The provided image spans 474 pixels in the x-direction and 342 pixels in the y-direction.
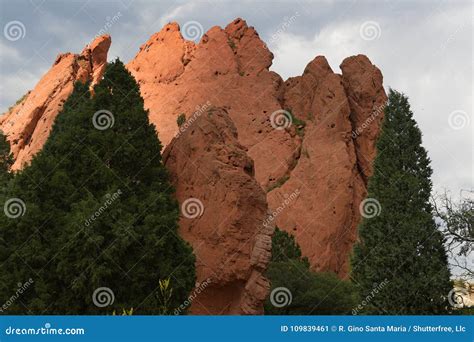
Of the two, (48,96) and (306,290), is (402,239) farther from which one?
(48,96)

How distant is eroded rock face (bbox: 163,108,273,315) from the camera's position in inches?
898

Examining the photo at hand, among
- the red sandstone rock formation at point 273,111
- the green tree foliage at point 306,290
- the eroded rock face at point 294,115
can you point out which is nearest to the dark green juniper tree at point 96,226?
the red sandstone rock formation at point 273,111

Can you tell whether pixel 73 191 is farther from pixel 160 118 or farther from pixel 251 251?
pixel 160 118

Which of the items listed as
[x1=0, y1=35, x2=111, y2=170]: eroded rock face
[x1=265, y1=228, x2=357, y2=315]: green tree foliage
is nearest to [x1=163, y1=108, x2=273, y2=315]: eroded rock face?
[x1=265, y1=228, x2=357, y2=315]: green tree foliage

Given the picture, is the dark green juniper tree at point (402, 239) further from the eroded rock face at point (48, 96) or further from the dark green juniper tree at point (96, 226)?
the eroded rock face at point (48, 96)

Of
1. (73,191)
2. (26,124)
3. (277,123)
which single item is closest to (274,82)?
(277,123)

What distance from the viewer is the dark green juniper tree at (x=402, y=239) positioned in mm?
18203

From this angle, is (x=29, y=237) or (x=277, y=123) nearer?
(x=29, y=237)

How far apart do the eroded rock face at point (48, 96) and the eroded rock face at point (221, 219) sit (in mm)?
38541

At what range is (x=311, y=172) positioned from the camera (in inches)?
2138

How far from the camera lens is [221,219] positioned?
23.3 metres

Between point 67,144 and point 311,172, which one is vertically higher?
point 311,172

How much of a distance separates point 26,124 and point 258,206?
4954 centimetres

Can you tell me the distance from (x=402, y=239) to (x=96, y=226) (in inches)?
443
